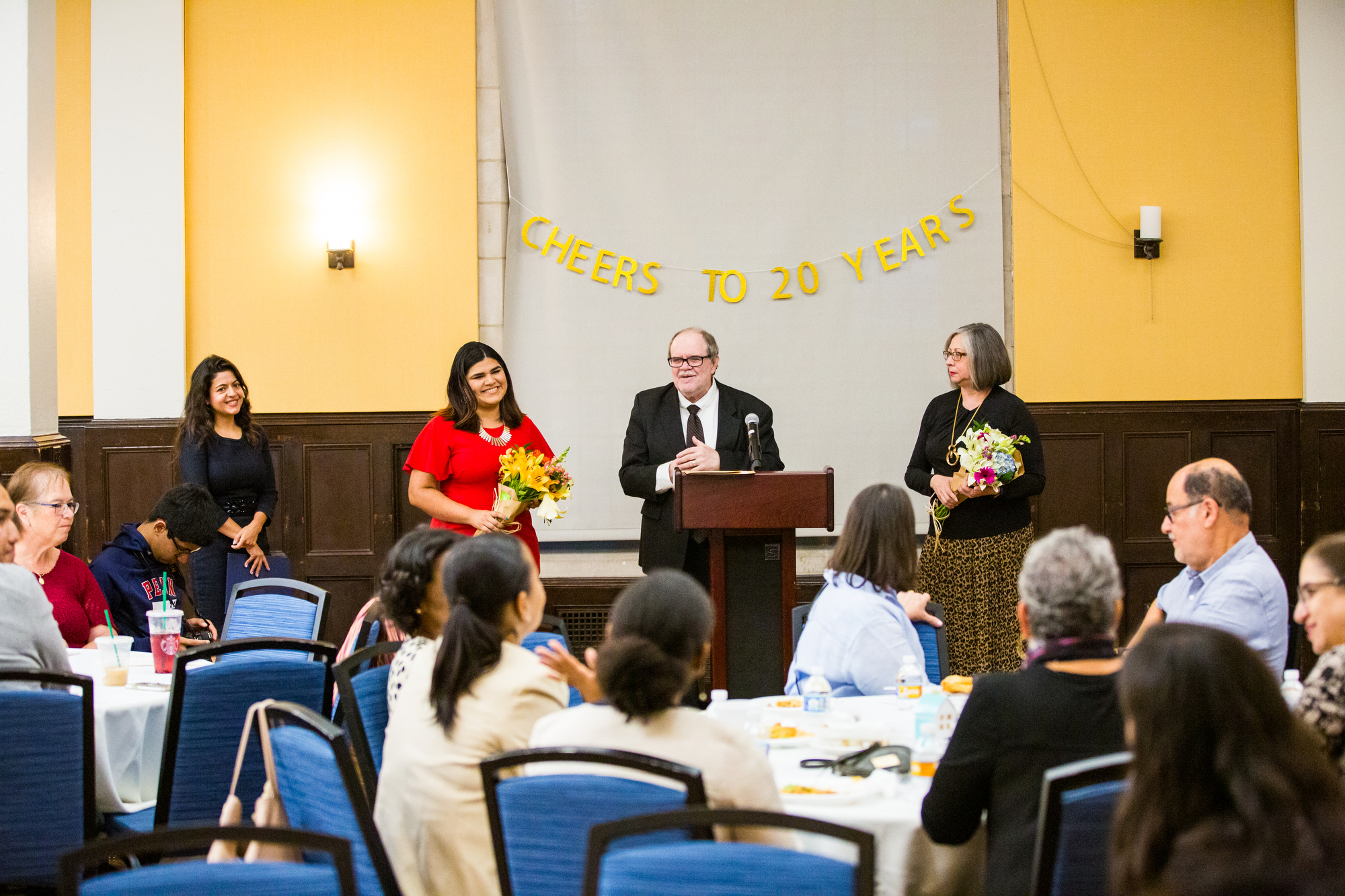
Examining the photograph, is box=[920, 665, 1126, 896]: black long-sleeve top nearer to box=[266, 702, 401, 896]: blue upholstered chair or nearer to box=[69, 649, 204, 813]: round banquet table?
box=[266, 702, 401, 896]: blue upholstered chair

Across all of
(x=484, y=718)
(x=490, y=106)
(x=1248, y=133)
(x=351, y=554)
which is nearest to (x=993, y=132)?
(x=1248, y=133)

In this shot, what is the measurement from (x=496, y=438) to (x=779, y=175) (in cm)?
262

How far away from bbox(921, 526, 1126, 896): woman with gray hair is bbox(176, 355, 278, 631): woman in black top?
4.19 meters

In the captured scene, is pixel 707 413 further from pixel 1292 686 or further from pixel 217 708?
pixel 1292 686

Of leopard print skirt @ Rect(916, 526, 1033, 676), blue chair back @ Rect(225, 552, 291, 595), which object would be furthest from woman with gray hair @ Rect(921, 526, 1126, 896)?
blue chair back @ Rect(225, 552, 291, 595)

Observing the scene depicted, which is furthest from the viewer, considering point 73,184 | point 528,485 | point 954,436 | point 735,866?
point 73,184

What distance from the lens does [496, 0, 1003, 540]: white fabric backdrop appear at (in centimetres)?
662

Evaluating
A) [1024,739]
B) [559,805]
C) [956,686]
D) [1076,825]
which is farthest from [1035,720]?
[956,686]

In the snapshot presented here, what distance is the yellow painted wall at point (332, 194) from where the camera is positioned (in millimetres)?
6664

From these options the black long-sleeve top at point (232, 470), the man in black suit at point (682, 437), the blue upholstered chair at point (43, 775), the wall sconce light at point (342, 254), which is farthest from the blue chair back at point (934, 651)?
the wall sconce light at point (342, 254)

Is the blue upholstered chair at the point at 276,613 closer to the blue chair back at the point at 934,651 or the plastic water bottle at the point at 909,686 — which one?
the blue chair back at the point at 934,651

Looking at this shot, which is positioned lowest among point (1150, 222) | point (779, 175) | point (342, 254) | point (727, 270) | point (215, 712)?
point (215, 712)

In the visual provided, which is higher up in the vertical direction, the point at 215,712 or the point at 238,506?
the point at 238,506

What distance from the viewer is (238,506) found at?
18.4 ft
